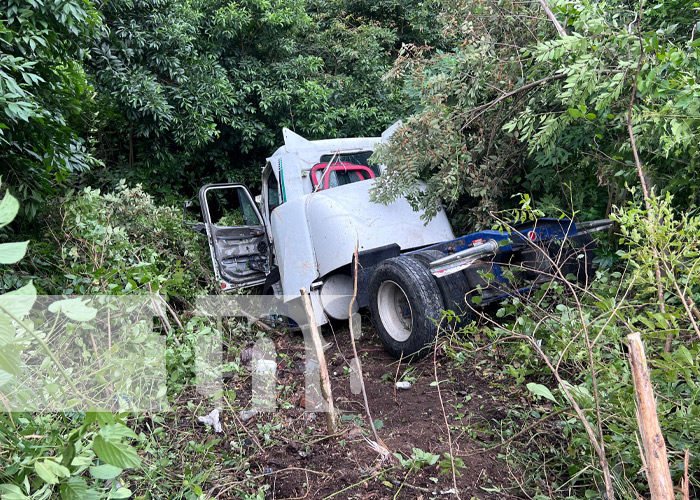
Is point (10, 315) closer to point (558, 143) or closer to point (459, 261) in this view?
point (459, 261)

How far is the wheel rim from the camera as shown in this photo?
4930 mm

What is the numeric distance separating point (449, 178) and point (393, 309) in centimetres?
140

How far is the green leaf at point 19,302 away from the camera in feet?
4.02

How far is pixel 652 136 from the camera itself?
12.8 ft

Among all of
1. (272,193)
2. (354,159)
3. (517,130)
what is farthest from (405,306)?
(272,193)

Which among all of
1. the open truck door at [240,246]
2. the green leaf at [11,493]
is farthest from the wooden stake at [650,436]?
the open truck door at [240,246]

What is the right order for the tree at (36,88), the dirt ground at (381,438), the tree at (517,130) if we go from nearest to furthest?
the dirt ground at (381,438) < the tree at (36,88) < the tree at (517,130)

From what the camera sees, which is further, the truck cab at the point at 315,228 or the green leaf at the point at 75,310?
the truck cab at the point at 315,228

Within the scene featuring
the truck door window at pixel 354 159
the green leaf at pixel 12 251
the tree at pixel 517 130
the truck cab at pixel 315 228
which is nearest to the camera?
the green leaf at pixel 12 251

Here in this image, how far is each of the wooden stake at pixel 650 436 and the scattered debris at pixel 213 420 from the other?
8.94ft

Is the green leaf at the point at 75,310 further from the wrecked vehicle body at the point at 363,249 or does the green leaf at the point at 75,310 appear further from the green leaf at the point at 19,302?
the wrecked vehicle body at the point at 363,249

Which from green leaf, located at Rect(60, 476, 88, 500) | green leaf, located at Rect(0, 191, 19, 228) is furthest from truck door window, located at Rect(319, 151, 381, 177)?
green leaf, located at Rect(0, 191, 19, 228)

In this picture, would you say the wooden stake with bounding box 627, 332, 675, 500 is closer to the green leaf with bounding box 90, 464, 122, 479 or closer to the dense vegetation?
the dense vegetation

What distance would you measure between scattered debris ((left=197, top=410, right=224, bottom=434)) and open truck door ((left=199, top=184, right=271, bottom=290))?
3.03 meters
